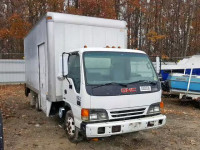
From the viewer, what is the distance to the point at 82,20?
5656 millimetres

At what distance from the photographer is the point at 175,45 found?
27.8 metres

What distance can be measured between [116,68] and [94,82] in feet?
2.17

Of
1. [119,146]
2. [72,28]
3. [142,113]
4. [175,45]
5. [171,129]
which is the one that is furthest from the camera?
[175,45]

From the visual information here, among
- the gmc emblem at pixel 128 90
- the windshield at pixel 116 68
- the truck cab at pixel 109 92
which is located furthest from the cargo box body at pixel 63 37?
the gmc emblem at pixel 128 90

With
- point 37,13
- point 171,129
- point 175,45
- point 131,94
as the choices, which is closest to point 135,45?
point 175,45

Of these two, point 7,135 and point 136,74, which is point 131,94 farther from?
point 7,135

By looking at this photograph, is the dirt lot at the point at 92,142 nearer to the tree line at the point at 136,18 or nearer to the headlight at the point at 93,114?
the headlight at the point at 93,114

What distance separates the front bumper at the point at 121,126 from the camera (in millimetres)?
4062

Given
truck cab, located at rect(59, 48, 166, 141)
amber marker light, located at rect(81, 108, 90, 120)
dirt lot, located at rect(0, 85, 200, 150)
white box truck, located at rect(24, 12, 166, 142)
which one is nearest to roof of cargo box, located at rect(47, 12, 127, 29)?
white box truck, located at rect(24, 12, 166, 142)

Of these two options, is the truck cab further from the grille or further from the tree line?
the tree line

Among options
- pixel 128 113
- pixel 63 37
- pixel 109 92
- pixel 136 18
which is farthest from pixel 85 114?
pixel 136 18

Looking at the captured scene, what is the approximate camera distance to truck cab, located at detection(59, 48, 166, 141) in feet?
13.7

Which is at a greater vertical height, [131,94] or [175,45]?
[175,45]

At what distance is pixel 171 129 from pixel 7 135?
14.8 ft
